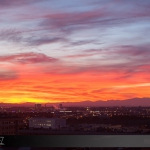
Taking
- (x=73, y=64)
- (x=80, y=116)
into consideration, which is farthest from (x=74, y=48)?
(x=80, y=116)

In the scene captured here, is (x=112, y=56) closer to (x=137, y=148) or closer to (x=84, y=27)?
(x=84, y=27)

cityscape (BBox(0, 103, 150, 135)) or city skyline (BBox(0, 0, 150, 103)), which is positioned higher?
city skyline (BBox(0, 0, 150, 103))

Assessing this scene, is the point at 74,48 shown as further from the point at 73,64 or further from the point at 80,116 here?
the point at 80,116

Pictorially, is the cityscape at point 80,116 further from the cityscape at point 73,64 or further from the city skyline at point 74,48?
the city skyline at point 74,48

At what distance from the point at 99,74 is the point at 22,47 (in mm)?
1808

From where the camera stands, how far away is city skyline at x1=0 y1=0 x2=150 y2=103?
346cm

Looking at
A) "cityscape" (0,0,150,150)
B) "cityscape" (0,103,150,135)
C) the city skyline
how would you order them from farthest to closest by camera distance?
"cityscape" (0,103,150,135), "cityscape" (0,0,150,150), the city skyline

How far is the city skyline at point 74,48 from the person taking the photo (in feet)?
11.3

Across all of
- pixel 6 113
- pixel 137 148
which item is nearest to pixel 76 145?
pixel 137 148

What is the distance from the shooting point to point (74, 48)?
14.2 feet

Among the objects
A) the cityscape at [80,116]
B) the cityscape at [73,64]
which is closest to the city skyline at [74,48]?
the cityscape at [73,64]

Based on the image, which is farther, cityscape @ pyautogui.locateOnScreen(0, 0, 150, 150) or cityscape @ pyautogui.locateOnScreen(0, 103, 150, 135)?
cityscape @ pyautogui.locateOnScreen(0, 103, 150, 135)

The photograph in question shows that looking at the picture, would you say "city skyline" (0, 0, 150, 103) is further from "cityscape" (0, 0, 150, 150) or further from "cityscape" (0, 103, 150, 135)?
"cityscape" (0, 103, 150, 135)

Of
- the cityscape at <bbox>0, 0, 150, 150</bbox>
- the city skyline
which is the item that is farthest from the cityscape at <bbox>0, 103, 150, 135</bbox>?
the city skyline
